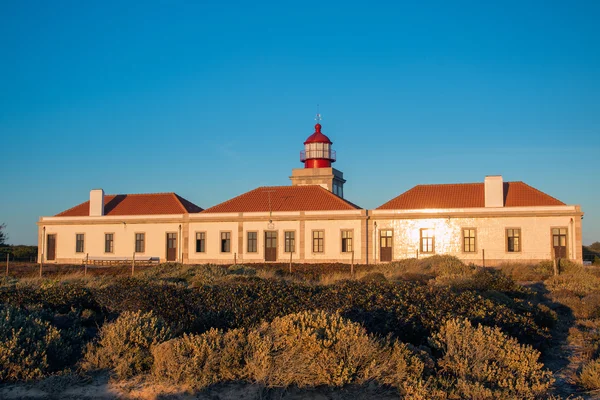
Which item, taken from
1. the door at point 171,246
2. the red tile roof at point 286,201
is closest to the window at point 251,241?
the red tile roof at point 286,201

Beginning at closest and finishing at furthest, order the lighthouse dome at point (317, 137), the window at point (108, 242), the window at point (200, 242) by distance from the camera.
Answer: the window at point (200, 242) → the window at point (108, 242) → the lighthouse dome at point (317, 137)

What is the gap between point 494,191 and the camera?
1198 inches

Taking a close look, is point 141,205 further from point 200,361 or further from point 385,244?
point 200,361

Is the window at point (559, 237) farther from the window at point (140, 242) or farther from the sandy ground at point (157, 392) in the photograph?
the sandy ground at point (157, 392)

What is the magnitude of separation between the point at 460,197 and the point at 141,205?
18431 millimetres

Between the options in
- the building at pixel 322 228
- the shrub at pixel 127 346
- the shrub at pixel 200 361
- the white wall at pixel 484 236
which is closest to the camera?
the shrub at pixel 200 361

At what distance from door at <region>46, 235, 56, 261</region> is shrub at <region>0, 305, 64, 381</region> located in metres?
29.2

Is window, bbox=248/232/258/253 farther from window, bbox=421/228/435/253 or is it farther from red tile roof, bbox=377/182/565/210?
window, bbox=421/228/435/253

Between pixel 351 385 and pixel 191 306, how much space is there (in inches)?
157

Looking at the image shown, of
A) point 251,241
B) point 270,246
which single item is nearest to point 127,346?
point 270,246

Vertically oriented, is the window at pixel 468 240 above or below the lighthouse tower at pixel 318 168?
below

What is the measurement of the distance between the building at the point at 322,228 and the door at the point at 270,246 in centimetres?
5

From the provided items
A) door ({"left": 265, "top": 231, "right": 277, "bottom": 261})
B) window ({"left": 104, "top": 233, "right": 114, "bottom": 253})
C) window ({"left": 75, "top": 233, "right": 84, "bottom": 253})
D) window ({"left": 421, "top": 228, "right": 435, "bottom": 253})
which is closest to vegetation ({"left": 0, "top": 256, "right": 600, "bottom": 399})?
window ({"left": 421, "top": 228, "right": 435, "bottom": 253})

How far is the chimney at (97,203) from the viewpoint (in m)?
35.9
